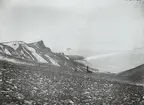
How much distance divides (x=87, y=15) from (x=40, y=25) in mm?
1710

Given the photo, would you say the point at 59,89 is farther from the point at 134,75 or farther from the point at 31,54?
the point at 134,75

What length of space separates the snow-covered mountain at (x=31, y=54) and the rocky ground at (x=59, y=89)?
0.42 metres

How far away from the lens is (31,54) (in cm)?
771

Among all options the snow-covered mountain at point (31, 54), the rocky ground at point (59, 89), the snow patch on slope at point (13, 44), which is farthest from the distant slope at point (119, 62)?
the snow patch on slope at point (13, 44)

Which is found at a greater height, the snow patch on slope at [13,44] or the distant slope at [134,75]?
the snow patch on slope at [13,44]

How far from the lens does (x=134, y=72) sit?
8133 mm

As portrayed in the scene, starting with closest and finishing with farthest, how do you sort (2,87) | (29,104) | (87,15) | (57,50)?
(29,104), (2,87), (57,50), (87,15)

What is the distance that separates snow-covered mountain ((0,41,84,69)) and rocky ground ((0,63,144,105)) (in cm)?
42

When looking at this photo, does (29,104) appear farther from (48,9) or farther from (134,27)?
(134,27)

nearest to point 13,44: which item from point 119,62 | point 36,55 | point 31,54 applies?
point 31,54

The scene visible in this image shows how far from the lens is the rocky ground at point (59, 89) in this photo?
607 cm

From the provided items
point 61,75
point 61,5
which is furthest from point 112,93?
point 61,5

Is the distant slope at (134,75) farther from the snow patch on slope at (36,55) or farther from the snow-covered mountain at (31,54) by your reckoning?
the snow patch on slope at (36,55)

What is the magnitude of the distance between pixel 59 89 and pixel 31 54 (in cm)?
168
